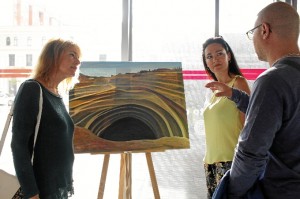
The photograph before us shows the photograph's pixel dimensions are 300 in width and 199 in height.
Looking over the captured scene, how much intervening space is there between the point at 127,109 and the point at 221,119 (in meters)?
0.72

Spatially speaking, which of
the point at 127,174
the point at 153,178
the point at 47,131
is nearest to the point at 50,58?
the point at 47,131

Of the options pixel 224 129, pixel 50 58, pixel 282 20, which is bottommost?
pixel 224 129

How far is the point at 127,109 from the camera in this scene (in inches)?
97.5

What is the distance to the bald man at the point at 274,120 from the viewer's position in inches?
42.3

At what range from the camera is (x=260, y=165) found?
111cm

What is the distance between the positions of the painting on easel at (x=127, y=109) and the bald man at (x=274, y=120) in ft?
4.34

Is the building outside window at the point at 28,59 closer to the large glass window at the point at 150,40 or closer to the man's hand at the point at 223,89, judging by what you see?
the large glass window at the point at 150,40

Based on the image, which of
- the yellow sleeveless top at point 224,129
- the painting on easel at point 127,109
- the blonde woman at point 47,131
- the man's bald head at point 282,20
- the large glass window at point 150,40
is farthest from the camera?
the large glass window at point 150,40

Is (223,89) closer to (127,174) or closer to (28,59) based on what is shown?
(127,174)

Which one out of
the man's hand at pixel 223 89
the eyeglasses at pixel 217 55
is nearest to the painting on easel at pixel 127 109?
the eyeglasses at pixel 217 55

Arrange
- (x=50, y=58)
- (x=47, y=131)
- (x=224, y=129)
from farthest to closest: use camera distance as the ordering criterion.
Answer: (x=224, y=129) → (x=50, y=58) → (x=47, y=131)

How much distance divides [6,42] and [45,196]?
2.28 metres

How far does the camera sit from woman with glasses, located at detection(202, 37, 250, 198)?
6.91 feet

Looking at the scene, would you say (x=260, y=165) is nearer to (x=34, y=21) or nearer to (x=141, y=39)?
(x=141, y=39)
